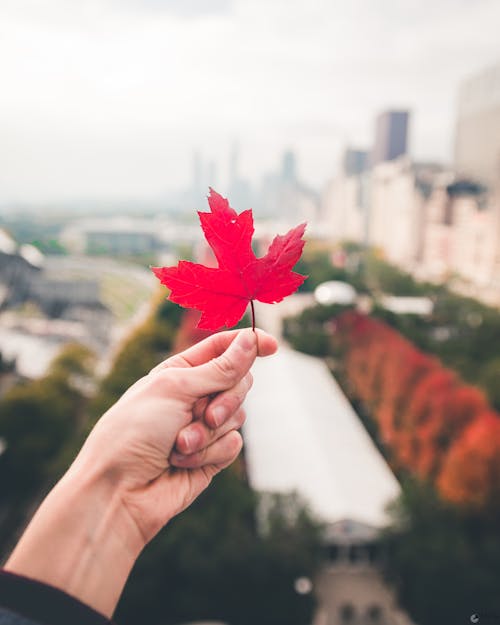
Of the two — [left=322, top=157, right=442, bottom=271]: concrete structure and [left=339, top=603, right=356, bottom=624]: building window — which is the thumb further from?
[left=322, top=157, right=442, bottom=271]: concrete structure

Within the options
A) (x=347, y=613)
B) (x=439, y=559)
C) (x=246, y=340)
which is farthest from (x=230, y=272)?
(x=347, y=613)

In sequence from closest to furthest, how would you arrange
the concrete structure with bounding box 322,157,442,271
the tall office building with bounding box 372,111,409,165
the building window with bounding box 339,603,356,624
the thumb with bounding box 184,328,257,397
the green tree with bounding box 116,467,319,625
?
the thumb with bounding box 184,328,257,397, the green tree with bounding box 116,467,319,625, the building window with bounding box 339,603,356,624, the concrete structure with bounding box 322,157,442,271, the tall office building with bounding box 372,111,409,165

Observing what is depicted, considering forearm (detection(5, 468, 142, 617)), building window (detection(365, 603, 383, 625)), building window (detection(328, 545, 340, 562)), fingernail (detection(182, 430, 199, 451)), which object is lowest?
building window (detection(365, 603, 383, 625))

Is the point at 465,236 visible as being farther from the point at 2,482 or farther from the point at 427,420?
the point at 2,482

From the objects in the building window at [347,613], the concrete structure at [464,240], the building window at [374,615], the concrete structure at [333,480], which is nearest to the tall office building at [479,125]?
the concrete structure at [464,240]

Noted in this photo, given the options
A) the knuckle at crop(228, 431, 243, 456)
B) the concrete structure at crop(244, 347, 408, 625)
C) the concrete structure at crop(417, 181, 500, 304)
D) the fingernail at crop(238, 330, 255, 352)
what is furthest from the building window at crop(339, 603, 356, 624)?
the concrete structure at crop(417, 181, 500, 304)

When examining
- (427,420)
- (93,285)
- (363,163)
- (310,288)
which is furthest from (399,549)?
(363,163)
